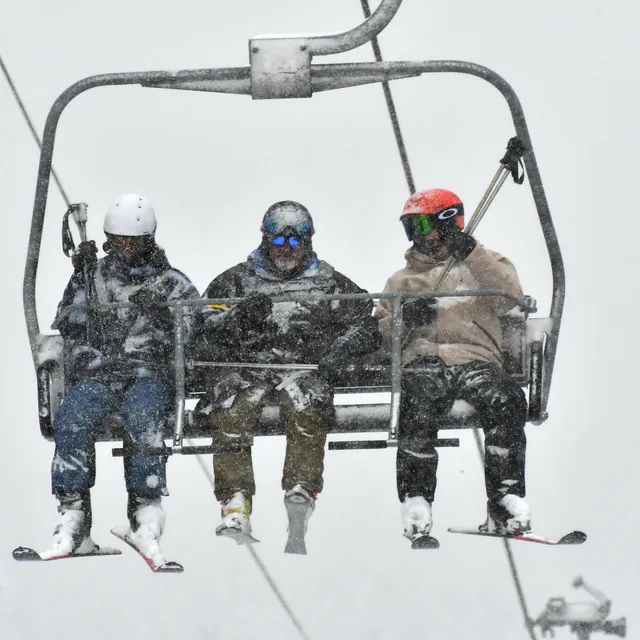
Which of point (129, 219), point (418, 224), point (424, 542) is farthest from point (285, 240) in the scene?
point (424, 542)

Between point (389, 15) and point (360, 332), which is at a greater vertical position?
point (389, 15)

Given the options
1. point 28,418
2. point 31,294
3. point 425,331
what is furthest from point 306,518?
point 28,418

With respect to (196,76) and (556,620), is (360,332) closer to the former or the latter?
(196,76)

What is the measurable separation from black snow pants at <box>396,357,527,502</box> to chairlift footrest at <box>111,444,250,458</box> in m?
0.66

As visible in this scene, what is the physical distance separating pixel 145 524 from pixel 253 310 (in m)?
0.97

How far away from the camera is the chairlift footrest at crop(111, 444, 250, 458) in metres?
7.11

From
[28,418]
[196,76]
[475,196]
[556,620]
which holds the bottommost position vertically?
[556,620]

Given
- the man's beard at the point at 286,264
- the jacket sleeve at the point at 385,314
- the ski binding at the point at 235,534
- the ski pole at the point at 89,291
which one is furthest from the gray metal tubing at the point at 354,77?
the ski binding at the point at 235,534

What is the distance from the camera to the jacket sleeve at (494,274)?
7660mm

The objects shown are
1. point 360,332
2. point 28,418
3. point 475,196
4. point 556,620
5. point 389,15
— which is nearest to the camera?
point 389,15

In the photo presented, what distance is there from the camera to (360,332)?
753 cm

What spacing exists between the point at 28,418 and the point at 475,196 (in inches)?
236

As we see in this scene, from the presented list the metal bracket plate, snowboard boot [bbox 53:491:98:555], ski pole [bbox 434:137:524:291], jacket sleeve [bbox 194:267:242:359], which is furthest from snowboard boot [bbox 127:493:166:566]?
the metal bracket plate

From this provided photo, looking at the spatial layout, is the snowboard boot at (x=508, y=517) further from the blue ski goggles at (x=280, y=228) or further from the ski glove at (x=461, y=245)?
the blue ski goggles at (x=280, y=228)
